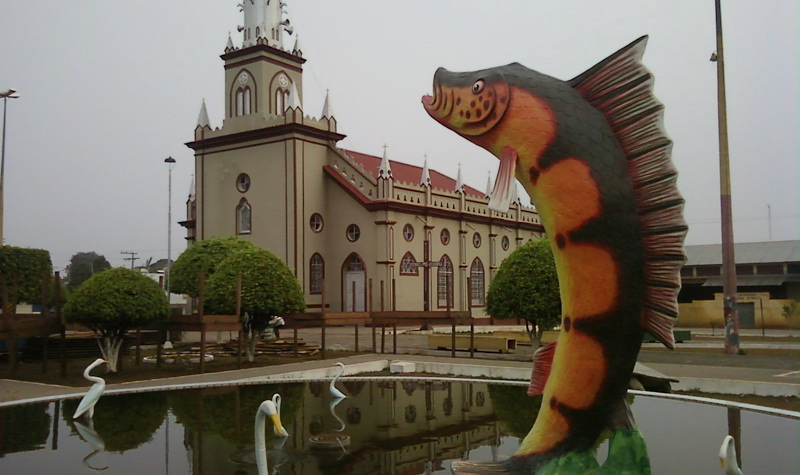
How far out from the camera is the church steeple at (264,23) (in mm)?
36531

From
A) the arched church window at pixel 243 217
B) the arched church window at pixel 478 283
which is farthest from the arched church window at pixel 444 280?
the arched church window at pixel 243 217

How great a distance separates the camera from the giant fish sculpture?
16.1ft

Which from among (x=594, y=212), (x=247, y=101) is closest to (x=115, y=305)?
(x=594, y=212)

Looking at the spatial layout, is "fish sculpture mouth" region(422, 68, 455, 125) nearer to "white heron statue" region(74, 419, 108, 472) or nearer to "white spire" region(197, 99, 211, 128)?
"white heron statue" region(74, 419, 108, 472)

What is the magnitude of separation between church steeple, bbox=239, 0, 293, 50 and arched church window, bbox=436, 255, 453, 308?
48.4 feet

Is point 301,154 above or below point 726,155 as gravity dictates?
above

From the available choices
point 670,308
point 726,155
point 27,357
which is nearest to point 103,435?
point 670,308

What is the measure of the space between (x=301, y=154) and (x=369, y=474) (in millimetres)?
28339

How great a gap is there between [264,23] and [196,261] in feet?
48.3

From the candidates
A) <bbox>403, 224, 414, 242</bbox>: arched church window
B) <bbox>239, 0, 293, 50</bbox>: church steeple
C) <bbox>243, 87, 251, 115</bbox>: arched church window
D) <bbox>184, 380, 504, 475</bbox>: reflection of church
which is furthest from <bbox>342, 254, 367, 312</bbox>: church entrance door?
<bbox>184, 380, 504, 475</bbox>: reflection of church

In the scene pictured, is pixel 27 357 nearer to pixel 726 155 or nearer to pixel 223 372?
pixel 223 372

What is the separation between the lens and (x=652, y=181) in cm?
489

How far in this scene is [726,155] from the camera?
19.8 m

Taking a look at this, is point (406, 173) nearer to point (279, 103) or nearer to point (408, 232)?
point (408, 232)
